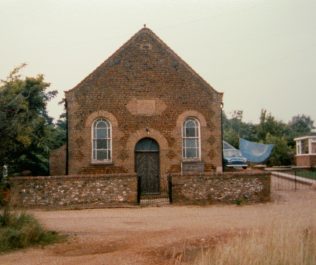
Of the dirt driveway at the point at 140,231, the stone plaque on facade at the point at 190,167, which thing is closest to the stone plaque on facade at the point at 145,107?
the stone plaque on facade at the point at 190,167

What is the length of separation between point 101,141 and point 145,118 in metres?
2.52

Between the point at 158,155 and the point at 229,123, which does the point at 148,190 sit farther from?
the point at 229,123

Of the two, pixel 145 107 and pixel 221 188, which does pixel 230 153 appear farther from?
pixel 221 188

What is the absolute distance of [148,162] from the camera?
24.6 meters

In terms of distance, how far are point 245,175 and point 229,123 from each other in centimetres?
7763

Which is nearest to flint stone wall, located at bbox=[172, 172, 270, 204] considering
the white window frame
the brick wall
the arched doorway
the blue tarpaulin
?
the brick wall

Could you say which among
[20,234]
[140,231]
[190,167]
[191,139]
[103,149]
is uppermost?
[191,139]

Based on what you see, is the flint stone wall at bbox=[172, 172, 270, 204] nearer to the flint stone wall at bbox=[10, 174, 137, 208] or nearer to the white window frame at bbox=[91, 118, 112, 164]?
the flint stone wall at bbox=[10, 174, 137, 208]

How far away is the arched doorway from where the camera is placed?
24.3 m

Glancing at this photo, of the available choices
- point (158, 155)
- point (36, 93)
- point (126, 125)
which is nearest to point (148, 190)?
point (158, 155)

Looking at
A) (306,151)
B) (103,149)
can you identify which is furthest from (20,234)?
(306,151)

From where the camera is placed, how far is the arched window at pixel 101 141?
2433cm

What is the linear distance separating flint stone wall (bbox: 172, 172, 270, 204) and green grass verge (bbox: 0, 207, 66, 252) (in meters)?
8.36

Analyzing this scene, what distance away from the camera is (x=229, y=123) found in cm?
9731
